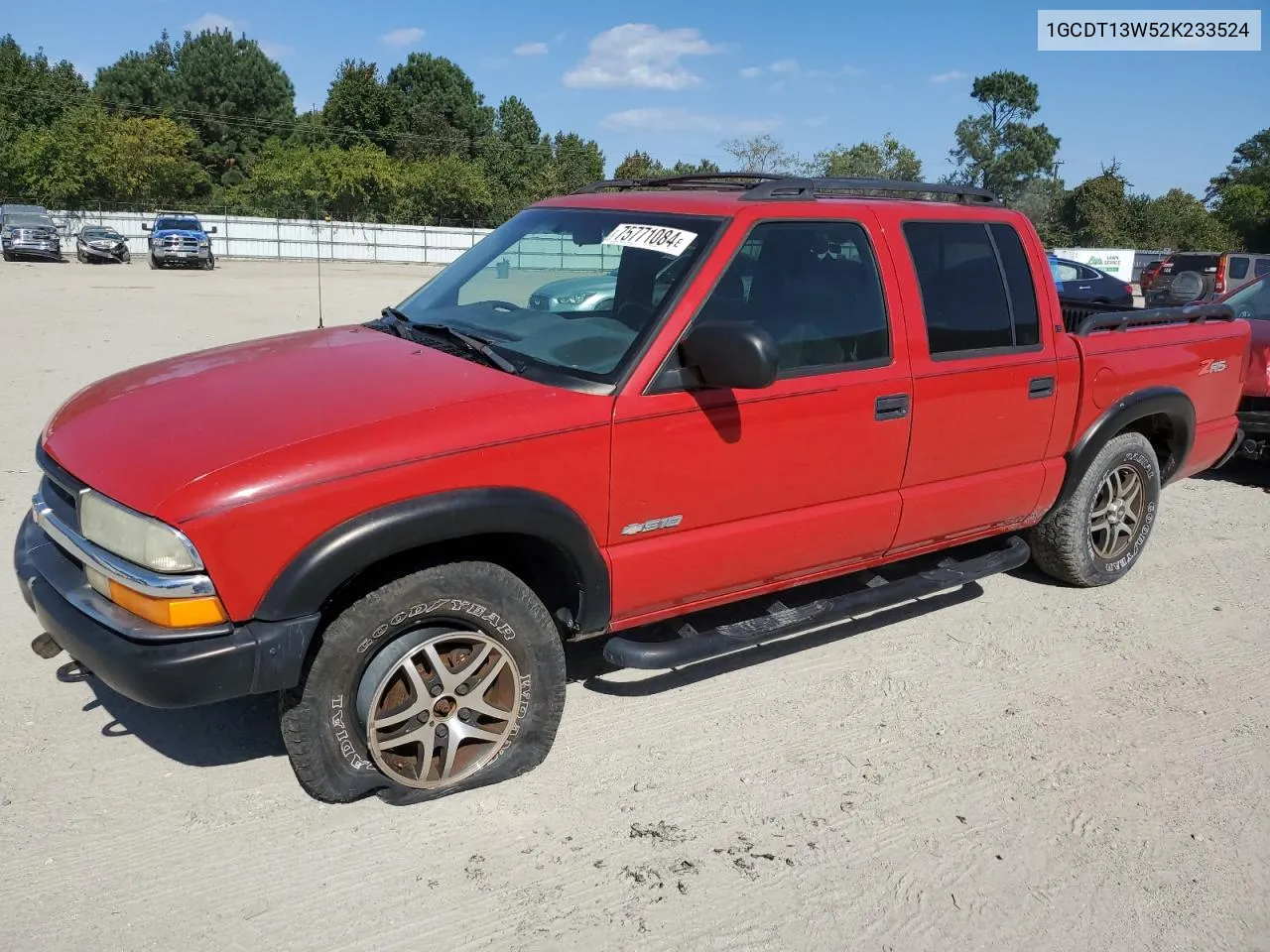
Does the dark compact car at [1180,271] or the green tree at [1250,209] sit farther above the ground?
the green tree at [1250,209]

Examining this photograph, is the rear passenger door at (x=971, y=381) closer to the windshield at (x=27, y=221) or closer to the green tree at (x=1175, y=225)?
the windshield at (x=27, y=221)

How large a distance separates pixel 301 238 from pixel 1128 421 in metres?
48.8

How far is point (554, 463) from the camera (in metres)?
3.27

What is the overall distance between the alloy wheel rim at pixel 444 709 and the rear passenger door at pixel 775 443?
50 cm

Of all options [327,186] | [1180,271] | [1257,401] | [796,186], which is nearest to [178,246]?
[327,186]

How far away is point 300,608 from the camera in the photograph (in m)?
2.90

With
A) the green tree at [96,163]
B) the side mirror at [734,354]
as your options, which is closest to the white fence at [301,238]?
the green tree at [96,163]

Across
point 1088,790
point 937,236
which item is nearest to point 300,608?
point 1088,790

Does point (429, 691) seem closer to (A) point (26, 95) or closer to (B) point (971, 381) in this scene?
(B) point (971, 381)

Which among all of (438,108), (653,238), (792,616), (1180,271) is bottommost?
(792,616)

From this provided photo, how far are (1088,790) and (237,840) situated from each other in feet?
9.32

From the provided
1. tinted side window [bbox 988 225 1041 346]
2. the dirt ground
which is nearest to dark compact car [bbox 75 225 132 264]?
the dirt ground

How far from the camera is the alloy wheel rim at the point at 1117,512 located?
538 cm

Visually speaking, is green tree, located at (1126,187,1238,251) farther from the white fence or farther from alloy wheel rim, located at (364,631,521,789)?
alloy wheel rim, located at (364,631,521,789)
